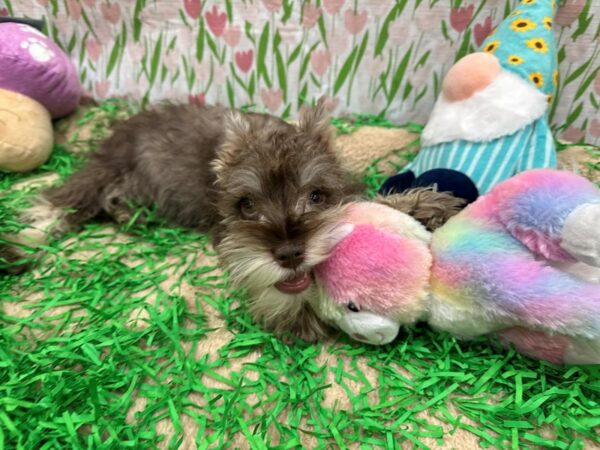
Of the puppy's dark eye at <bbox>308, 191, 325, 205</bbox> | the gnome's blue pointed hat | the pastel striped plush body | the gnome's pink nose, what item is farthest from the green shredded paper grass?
the gnome's blue pointed hat

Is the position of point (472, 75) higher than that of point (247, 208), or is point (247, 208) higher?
point (472, 75)

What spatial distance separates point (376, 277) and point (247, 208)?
512mm

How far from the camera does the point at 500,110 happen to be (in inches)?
68.1

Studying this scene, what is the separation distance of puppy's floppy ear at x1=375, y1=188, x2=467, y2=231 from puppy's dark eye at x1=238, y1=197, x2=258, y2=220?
44 centimetres

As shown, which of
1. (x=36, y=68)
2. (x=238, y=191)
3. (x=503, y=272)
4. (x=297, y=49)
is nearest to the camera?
(x=503, y=272)

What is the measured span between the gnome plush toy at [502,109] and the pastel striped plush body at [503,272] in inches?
18.2

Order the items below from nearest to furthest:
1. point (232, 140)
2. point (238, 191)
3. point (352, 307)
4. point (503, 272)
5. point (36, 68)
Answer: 1. point (503, 272)
2. point (352, 307)
3. point (238, 191)
4. point (232, 140)
5. point (36, 68)

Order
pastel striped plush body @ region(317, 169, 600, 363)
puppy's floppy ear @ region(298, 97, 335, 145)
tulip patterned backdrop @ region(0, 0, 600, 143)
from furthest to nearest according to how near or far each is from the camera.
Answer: tulip patterned backdrop @ region(0, 0, 600, 143) < puppy's floppy ear @ region(298, 97, 335, 145) < pastel striped plush body @ region(317, 169, 600, 363)

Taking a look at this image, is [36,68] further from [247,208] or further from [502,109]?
[502,109]

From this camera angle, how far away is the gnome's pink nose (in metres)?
1.77

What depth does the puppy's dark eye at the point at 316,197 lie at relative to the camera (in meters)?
1.50

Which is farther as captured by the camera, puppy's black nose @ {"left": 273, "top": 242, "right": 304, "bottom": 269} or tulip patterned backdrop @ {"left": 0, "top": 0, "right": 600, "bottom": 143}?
tulip patterned backdrop @ {"left": 0, "top": 0, "right": 600, "bottom": 143}

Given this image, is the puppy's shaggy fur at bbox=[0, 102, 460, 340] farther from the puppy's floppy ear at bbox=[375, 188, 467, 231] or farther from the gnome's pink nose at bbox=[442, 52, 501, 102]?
the gnome's pink nose at bbox=[442, 52, 501, 102]

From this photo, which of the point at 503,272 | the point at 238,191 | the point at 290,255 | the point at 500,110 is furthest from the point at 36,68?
the point at 503,272
